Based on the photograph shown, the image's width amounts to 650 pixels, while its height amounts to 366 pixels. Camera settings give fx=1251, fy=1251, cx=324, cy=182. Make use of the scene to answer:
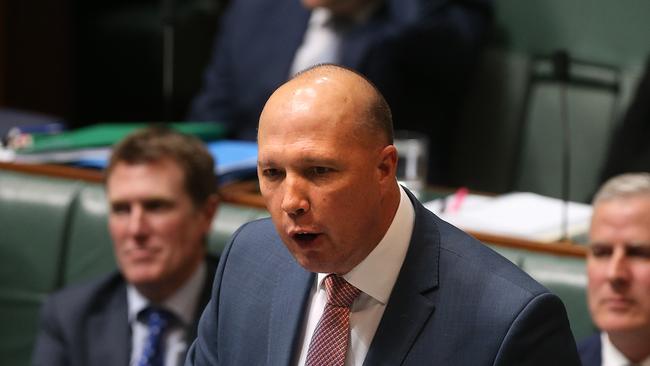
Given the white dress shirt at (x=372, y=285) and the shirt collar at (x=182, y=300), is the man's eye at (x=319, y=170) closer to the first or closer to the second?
the white dress shirt at (x=372, y=285)

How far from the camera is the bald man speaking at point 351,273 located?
1.43 meters

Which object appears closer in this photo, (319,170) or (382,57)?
(319,170)

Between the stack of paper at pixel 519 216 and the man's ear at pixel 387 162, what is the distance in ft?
4.70

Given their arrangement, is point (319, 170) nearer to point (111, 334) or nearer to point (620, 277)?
point (620, 277)

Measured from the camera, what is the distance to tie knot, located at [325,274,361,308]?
1621mm

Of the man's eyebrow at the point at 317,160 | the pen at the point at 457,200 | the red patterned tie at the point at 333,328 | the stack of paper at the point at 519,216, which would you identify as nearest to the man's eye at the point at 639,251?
the stack of paper at the point at 519,216

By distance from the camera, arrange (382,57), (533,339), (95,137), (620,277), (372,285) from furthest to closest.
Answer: (382,57)
(95,137)
(620,277)
(372,285)
(533,339)

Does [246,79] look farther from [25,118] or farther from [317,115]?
[317,115]

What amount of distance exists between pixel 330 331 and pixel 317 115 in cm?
33

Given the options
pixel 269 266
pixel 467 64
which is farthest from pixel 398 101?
pixel 269 266

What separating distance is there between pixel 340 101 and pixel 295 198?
12 centimetres

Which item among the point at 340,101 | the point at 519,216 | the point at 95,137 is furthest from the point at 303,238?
the point at 95,137

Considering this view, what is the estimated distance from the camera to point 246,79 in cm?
409

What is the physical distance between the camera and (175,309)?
2.99 metres
